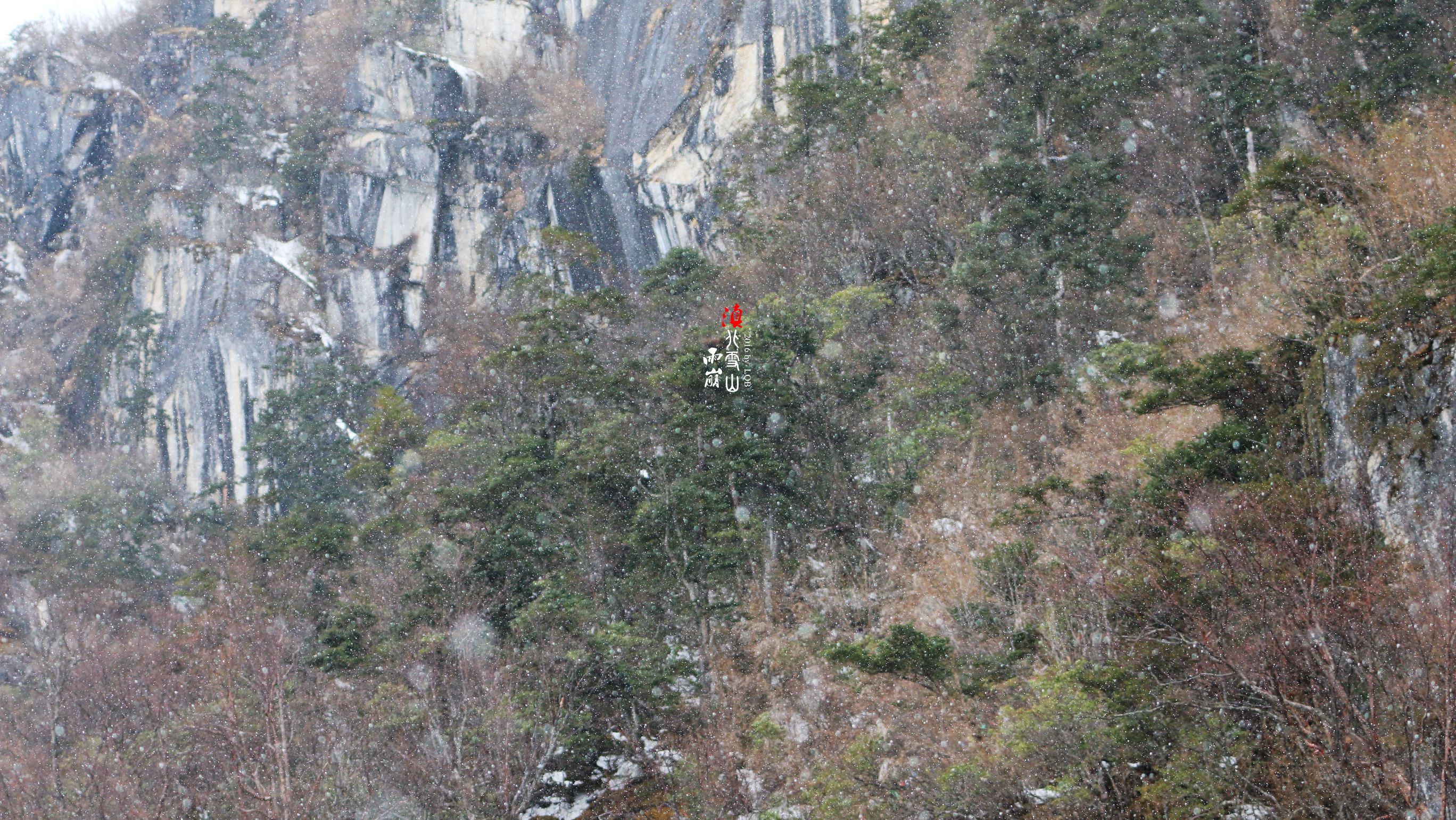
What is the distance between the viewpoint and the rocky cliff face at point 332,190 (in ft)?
129

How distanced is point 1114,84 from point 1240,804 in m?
17.7

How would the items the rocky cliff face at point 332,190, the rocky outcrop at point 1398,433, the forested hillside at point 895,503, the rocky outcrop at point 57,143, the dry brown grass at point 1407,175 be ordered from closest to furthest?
the rocky outcrop at point 1398,433, the forested hillside at point 895,503, the dry brown grass at point 1407,175, the rocky cliff face at point 332,190, the rocky outcrop at point 57,143

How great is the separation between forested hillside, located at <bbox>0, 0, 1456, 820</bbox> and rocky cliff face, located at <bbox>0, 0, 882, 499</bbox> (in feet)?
4.82

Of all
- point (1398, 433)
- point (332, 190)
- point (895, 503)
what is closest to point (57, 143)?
point (332, 190)

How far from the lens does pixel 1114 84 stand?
71.2 ft

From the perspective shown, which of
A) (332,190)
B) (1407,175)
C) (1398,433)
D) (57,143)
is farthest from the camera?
(57,143)

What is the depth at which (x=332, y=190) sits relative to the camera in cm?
4541

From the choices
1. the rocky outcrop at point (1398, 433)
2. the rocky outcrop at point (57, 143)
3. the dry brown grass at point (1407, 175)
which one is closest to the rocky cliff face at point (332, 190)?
the rocky outcrop at point (57, 143)

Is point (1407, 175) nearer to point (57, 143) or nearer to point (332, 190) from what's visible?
point (332, 190)

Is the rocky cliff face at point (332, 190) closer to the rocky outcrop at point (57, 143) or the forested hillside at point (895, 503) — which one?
the rocky outcrop at point (57, 143)

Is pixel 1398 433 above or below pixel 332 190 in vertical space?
below

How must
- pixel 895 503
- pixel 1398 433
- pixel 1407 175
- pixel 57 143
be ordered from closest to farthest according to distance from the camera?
pixel 1398 433
pixel 1407 175
pixel 895 503
pixel 57 143

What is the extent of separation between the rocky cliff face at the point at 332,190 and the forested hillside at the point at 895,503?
147cm

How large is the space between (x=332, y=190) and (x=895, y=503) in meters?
37.0
